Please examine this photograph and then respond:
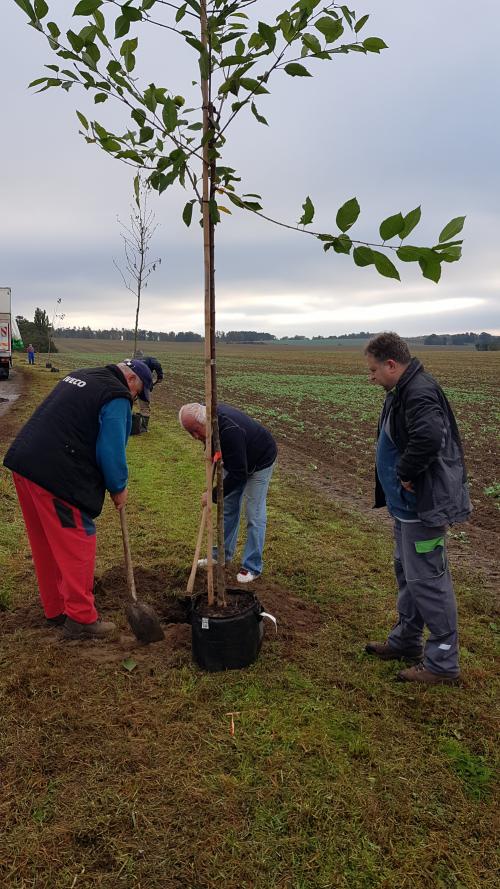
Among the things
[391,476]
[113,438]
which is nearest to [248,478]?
[113,438]

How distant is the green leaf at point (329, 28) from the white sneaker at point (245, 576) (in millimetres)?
4066

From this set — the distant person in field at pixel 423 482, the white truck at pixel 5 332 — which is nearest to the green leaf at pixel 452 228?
the distant person in field at pixel 423 482

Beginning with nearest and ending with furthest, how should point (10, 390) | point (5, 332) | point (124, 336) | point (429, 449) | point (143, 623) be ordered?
point (429, 449) → point (143, 623) → point (10, 390) → point (5, 332) → point (124, 336)

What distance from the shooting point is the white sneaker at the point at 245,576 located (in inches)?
201

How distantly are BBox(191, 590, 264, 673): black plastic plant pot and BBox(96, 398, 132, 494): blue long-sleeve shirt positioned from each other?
111cm

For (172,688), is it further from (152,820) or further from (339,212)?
(339,212)

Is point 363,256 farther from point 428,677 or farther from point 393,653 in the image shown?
point 393,653

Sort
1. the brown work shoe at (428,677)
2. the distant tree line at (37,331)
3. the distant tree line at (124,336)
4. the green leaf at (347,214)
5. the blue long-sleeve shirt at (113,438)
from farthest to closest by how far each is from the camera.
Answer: the distant tree line at (124,336), the distant tree line at (37,331), the blue long-sleeve shirt at (113,438), the brown work shoe at (428,677), the green leaf at (347,214)

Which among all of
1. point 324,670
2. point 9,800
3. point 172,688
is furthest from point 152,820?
point 324,670

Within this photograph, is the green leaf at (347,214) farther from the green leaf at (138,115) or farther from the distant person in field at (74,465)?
the distant person in field at (74,465)

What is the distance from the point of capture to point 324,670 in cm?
375

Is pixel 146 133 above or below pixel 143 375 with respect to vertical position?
above

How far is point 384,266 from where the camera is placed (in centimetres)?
226

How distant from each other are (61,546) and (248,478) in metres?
1.95
